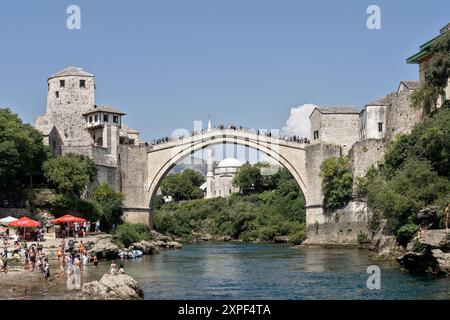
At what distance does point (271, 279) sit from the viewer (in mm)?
30453

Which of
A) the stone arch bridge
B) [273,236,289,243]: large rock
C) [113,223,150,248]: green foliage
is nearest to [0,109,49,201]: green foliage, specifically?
[113,223,150,248]: green foliage

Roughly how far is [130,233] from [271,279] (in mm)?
21904

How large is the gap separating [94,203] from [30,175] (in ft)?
17.5

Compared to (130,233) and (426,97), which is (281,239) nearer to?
(130,233)

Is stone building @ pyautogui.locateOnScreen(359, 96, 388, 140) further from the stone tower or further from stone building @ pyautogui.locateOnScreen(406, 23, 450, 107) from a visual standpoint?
the stone tower

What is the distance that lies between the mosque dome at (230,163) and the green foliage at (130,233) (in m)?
64.9

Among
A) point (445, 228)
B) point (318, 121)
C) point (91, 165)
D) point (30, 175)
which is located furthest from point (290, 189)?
point (445, 228)

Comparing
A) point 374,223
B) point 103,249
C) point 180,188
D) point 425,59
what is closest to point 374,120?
point 425,59

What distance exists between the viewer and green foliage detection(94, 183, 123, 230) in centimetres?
5544

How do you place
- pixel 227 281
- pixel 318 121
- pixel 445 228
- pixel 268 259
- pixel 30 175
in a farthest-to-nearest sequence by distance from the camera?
pixel 318 121
pixel 30 175
pixel 268 259
pixel 445 228
pixel 227 281

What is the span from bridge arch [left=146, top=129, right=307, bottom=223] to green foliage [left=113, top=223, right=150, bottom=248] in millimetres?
4731

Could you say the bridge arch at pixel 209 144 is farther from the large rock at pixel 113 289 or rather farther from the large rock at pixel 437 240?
the large rock at pixel 113 289

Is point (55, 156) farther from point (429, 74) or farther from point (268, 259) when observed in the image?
point (429, 74)

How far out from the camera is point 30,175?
50562 millimetres
